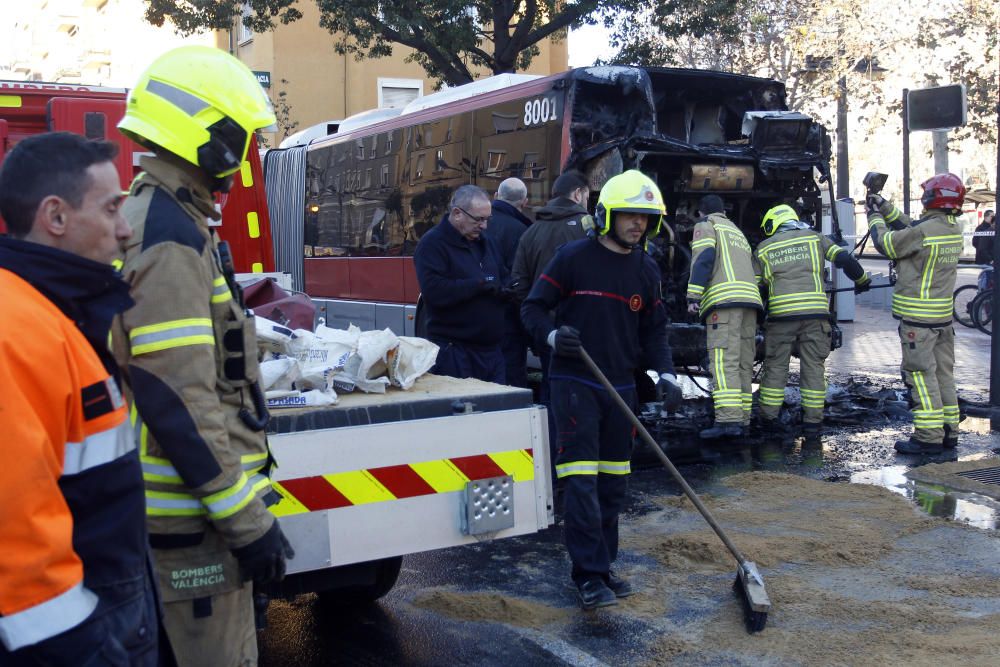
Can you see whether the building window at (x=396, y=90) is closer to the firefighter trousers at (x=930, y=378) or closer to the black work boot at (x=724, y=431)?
the black work boot at (x=724, y=431)

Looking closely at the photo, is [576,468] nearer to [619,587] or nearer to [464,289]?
[619,587]

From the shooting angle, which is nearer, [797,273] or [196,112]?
[196,112]

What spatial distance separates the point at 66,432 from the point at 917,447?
24.1 ft

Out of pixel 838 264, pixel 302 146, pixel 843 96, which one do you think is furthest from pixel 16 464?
pixel 843 96

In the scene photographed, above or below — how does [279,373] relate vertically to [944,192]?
below

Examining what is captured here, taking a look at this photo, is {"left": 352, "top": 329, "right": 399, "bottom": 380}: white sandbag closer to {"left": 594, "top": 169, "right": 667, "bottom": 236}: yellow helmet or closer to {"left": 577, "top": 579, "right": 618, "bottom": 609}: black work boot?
{"left": 594, "top": 169, "right": 667, "bottom": 236}: yellow helmet

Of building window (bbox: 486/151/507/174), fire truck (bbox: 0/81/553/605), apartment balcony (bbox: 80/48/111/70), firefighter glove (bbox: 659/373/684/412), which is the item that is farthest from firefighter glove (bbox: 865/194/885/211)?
apartment balcony (bbox: 80/48/111/70)

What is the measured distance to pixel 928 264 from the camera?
8.05 m

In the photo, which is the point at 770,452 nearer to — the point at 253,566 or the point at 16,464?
the point at 253,566

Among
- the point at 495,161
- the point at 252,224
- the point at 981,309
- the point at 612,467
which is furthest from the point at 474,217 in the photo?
the point at 981,309

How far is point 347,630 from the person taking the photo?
4.55m

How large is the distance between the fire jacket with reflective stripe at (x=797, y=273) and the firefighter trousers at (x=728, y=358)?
0.31 meters

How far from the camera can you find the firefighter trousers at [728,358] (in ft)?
28.3

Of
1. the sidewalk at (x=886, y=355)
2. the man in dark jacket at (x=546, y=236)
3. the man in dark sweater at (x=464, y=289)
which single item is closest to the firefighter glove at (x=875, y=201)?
the man in dark jacket at (x=546, y=236)
